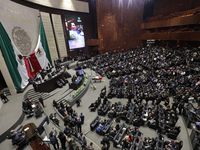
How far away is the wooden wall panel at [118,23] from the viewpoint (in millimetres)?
27250

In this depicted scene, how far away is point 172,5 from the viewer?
26344mm

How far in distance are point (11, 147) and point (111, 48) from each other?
27.6 metres

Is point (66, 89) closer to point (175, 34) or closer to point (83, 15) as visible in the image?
point (83, 15)

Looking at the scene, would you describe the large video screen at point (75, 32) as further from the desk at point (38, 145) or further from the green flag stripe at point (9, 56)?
the desk at point (38, 145)

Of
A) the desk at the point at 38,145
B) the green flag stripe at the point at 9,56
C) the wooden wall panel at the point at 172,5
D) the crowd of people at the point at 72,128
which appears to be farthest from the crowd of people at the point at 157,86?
the wooden wall panel at the point at 172,5

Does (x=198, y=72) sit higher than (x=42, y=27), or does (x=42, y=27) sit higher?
(x=42, y=27)

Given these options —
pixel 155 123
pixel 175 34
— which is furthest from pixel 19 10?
pixel 175 34

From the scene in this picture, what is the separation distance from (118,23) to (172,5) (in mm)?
12668

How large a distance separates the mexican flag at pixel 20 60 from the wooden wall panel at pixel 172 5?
28750 millimetres

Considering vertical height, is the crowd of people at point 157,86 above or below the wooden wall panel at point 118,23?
below

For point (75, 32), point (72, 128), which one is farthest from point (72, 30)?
point (72, 128)

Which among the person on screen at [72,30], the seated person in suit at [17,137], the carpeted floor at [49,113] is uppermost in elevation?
the person on screen at [72,30]

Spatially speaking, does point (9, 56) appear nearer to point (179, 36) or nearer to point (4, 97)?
point (4, 97)

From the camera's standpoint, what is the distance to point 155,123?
837 centimetres
